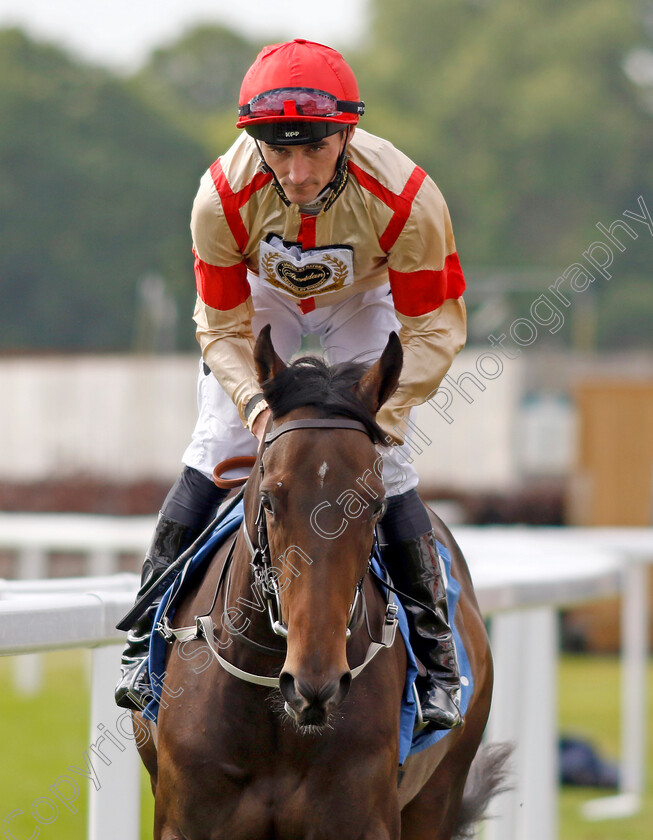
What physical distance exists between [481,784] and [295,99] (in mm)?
2275

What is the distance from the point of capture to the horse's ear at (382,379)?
2.92m

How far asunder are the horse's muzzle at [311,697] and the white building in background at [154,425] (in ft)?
40.9

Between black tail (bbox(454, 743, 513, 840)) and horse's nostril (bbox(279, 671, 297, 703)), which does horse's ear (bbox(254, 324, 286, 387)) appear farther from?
black tail (bbox(454, 743, 513, 840))

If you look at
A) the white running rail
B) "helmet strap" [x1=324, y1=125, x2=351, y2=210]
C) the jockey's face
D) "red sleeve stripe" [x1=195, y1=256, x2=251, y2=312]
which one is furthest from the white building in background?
the jockey's face

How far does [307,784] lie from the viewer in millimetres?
2943

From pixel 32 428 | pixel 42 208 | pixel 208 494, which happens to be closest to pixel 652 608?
pixel 32 428

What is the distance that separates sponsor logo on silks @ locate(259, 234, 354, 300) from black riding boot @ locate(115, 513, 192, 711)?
74 cm

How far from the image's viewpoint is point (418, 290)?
11.2ft

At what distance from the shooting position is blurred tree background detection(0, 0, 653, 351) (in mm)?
36812

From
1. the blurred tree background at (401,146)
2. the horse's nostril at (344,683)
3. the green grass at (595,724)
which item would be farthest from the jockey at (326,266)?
the blurred tree background at (401,146)

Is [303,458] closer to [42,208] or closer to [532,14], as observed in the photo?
[42,208]

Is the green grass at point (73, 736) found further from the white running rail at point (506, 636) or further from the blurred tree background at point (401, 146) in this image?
the blurred tree background at point (401, 146)

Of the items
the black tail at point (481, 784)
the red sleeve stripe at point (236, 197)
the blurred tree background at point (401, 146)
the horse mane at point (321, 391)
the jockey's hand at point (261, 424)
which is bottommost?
the black tail at point (481, 784)

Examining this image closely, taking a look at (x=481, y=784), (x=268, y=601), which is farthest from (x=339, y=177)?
(x=481, y=784)
